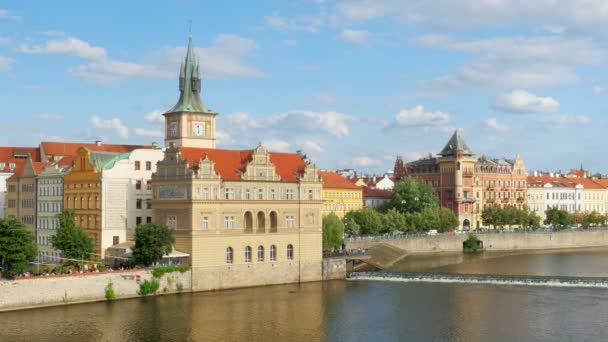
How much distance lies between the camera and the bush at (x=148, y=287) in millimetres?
71025

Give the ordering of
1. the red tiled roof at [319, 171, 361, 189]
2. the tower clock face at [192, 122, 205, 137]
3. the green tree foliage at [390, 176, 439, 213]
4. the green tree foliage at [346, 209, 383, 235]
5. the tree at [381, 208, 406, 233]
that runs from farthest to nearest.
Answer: the red tiled roof at [319, 171, 361, 189]
the green tree foliage at [390, 176, 439, 213]
the tree at [381, 208, 406, 233]
the green tree foliage at [346, 209, 383, 235]
the tower clock face at [192, 122, 205, 137]

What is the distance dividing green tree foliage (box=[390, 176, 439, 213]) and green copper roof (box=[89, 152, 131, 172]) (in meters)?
60.6

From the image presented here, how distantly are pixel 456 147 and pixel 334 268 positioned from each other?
69.0 meters

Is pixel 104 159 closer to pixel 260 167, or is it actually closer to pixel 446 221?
pixel 260 167

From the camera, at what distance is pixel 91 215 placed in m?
84.5

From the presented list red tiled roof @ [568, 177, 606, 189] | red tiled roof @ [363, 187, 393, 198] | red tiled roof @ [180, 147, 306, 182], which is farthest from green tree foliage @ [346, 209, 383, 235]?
red tiled roof @ [568, 177, 606, 189]

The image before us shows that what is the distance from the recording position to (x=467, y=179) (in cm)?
14875

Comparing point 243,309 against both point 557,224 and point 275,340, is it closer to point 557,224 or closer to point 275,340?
point 275,340

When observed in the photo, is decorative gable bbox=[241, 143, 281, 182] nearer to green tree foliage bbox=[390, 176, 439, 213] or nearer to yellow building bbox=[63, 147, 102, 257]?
yellow building bbox=[63, 147, 102, 257]

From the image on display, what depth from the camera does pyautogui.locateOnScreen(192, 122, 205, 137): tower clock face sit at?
324 ft

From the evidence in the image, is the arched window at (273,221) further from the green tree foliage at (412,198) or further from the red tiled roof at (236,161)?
the green tree foliage at (412,198)

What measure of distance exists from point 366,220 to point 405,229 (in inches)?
308

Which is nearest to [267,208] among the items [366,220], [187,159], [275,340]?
[187,159]

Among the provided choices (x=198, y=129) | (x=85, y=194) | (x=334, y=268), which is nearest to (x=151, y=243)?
(x=85, y=194)
